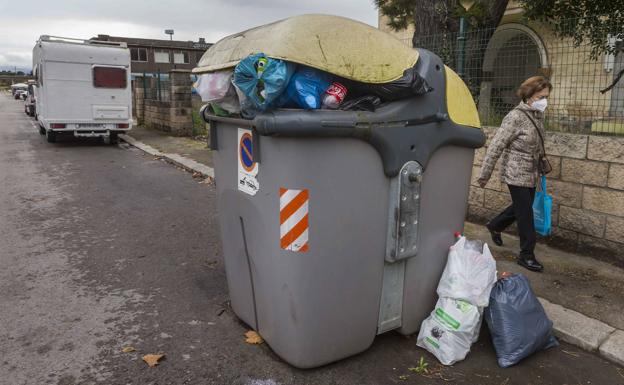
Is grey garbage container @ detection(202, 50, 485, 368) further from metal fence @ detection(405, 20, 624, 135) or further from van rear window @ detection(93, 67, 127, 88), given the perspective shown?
van rear window @ detection(93, 67, 127, 88)

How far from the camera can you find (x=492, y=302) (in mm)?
3057

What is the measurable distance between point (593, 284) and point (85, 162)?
9923mm

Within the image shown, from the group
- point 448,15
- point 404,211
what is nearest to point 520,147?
point 404,211

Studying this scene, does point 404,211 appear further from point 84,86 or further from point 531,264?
point 84,86

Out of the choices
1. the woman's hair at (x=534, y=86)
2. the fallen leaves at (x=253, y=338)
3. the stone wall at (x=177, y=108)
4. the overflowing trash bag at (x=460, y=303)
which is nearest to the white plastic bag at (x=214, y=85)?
the fallen leaves at (x=253, y=338)

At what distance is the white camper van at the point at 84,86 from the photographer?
1246 centimetres

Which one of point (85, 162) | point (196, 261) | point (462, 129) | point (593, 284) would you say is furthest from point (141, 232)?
point (85, 162)

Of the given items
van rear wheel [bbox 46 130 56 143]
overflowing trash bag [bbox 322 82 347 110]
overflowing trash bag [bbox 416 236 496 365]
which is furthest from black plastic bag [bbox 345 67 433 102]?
van rear wheel [bbox 46 130 56 143]

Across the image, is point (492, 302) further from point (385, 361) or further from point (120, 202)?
point (120, 202)

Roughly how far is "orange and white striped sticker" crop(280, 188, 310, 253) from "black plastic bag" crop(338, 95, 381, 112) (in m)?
0.52

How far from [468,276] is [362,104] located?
1.24 metres

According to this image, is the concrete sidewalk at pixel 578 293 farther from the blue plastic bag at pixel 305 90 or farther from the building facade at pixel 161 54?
the building facade at pixel 161 54

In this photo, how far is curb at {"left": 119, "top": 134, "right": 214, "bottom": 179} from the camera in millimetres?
9038

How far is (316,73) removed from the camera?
2516 mm
